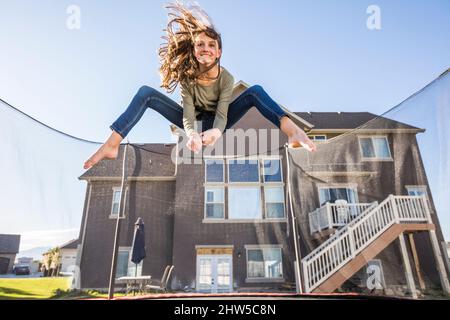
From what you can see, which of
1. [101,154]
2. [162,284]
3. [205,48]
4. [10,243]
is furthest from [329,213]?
[10,243]

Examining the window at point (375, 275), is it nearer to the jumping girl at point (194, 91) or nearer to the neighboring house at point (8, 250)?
the jumping girl at point (194, 91)

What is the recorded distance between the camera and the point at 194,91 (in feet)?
4.38

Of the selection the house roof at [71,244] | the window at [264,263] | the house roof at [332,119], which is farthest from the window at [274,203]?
the house roof at [332,119]

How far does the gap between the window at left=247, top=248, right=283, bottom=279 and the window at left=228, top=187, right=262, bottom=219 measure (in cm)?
26

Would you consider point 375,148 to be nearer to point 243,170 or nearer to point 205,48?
point 243,170

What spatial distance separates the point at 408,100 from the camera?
183 cm

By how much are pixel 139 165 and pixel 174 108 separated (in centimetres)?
88

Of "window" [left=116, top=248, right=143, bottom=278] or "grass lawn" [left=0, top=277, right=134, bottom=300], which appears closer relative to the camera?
"grass lawn" [left=0, top=277, right=134, bottom=300]

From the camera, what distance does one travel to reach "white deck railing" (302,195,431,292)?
210 cm

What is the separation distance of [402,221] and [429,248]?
0.30 meters

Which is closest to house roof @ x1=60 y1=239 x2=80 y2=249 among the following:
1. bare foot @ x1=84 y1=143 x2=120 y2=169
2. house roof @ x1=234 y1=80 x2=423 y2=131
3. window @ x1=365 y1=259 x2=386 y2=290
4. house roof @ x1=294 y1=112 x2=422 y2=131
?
bare foot @ x1=84 y1=143 x2=120 y2=169

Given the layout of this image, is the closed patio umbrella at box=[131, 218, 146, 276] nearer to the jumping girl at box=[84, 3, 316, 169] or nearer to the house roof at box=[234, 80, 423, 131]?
the jumping girl at box=[84, 3, 316, 169]
